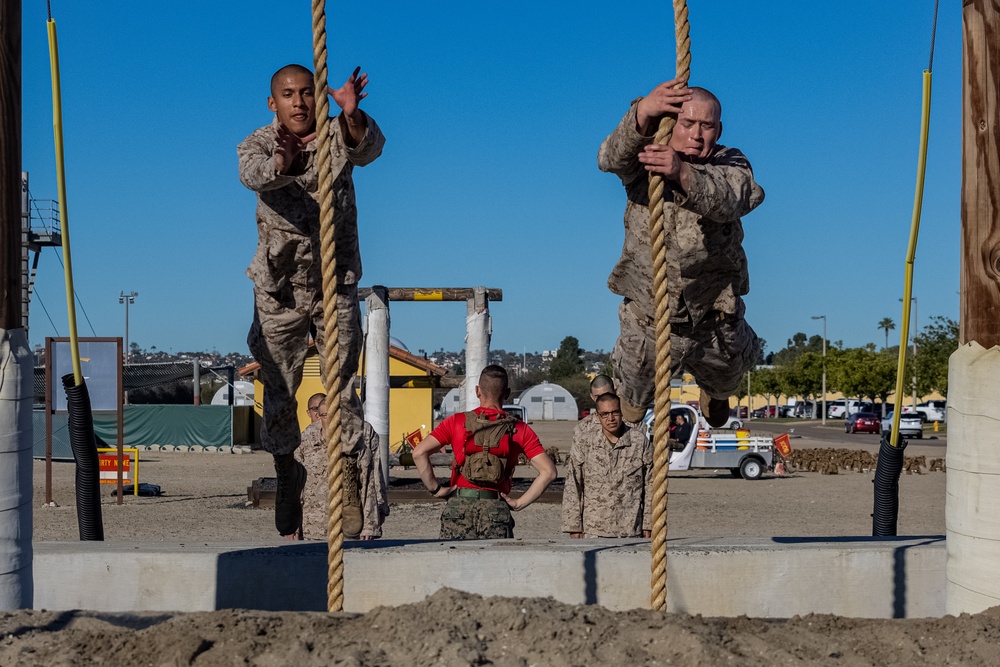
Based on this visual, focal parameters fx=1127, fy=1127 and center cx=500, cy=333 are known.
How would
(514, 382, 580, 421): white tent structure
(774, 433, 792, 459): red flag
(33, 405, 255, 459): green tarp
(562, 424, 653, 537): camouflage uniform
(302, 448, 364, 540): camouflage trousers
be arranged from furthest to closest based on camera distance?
1. (514, 382, 580, 421): white tent structure
2. (33, 405, 255, 459): green tarp
3. (774, 433, 792, 459): red flag
4. (302, 448, 364, 540): camouflage trousers
5. (562, 424, 653, 537): camouflage uniform

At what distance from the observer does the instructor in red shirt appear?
609 centimetres

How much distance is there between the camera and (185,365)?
44.1 meters

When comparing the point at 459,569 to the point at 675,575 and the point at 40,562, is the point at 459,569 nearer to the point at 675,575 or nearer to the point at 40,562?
the point at 675,575

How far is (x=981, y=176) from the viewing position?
159 inches

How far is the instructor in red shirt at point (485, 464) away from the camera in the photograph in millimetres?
6086

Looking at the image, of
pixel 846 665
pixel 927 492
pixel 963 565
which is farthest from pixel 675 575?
pixel 927 492

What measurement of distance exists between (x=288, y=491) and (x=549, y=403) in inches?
2834

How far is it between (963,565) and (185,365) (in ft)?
139

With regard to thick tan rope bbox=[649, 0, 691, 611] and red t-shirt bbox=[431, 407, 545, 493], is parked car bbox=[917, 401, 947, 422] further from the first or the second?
thick tan rope bbox=[649, 0, 691, 611]

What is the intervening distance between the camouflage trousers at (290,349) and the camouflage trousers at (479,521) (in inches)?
27.2

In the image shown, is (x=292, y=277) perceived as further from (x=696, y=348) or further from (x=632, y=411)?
(x=632, y=411)

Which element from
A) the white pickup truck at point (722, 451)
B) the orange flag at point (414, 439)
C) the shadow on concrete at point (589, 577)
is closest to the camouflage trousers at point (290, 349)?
the shadow on concrete at point (589, 577)

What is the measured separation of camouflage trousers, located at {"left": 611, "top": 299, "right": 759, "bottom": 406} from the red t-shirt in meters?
0.67

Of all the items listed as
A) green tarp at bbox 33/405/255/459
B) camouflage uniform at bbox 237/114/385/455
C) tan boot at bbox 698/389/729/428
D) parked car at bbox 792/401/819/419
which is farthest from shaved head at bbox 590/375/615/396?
parked car at bbox 792/401/819/419
